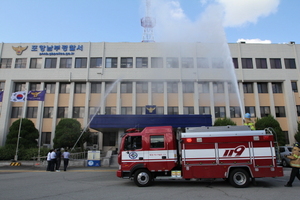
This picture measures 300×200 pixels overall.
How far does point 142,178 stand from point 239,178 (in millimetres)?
4201

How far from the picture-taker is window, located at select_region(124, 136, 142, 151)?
9.73 meters

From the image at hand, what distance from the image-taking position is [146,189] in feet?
29.0

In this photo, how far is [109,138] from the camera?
28516 millimetres

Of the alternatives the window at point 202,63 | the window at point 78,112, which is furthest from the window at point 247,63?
the window at point 78,112

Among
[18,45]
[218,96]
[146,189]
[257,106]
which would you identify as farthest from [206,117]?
[18,45]

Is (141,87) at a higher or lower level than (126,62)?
lower

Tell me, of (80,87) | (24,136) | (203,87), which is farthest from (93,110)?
(203,87)

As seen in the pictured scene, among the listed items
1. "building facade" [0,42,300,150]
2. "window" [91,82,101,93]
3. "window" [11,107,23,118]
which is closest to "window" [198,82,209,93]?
"building facade" [0,42,300,150]

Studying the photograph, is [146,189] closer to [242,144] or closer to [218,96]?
[242,144]

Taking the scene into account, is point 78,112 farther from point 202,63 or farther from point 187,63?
point 202,63

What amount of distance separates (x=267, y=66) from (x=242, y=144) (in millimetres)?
25965

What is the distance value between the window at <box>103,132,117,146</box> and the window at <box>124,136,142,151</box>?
19073 mm

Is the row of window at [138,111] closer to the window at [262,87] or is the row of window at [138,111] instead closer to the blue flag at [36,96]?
the window at [262,87]

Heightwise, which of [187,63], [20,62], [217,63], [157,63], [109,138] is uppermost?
[20,62]
